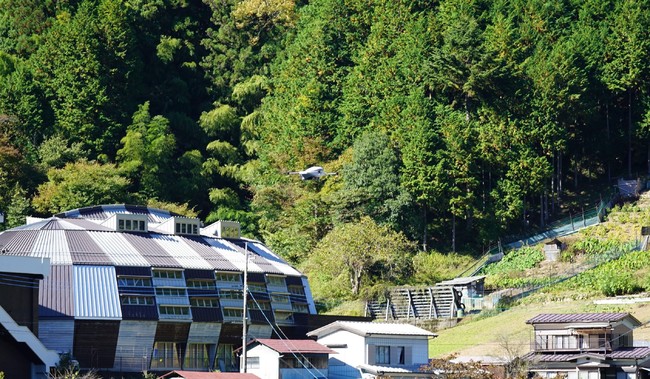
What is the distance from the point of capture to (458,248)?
91500mm

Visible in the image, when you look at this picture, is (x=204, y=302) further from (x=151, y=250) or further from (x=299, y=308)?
(x=299, y=308)

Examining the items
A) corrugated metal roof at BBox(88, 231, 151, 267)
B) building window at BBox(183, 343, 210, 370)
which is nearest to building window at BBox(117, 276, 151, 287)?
corrugated metal roof at BBox(88, 231, 151, 267)

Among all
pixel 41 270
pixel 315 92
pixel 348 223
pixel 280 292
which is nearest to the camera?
pixel 41 270

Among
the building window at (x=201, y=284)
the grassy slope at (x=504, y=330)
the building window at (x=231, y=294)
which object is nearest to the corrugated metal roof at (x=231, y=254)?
the building window at (x=231, y=294)

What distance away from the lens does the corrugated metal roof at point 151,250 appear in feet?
217

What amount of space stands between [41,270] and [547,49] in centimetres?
4752

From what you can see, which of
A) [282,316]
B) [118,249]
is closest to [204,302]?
[118,249]

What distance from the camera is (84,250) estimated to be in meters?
65.6

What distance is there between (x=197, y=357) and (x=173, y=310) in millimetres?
2389

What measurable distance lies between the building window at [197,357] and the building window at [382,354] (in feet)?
24.9

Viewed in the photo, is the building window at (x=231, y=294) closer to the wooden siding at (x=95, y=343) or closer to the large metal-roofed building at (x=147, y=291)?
the large metal-roofed building at (x=147, y=291)

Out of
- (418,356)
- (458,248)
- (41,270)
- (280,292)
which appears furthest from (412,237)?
(41,270)

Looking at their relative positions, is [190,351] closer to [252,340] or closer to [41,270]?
[252,340]

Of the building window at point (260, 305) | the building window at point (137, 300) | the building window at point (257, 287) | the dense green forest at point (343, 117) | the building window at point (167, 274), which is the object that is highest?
the dense green forest at point (343, 117)
